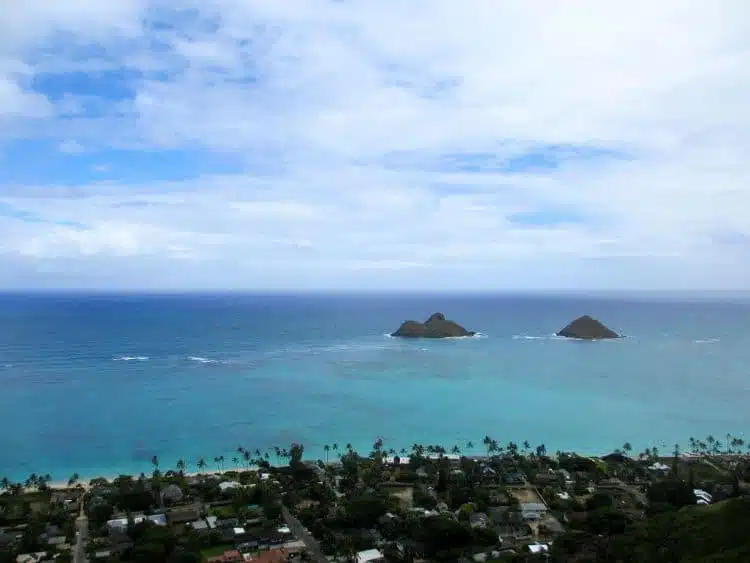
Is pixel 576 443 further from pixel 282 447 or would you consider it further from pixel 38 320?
pixel 38 320

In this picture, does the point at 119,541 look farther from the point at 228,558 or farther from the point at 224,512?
the point at 224,512

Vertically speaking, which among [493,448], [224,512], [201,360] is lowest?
[224,512]

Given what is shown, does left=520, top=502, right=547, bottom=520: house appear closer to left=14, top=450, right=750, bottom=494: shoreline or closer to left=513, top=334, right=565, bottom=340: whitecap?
left=14, top=450, right=750, bottom=494: shoreline

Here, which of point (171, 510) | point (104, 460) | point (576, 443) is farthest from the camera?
point (576, 443)

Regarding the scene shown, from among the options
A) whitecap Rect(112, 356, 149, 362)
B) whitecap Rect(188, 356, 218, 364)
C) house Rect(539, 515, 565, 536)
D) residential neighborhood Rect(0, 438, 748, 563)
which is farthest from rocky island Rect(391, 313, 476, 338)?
house Rect(539, 515, 565, 536)

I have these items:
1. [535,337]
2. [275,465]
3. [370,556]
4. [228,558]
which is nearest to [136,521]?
[228,558]

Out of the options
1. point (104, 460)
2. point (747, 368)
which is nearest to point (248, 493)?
point (104, 460)

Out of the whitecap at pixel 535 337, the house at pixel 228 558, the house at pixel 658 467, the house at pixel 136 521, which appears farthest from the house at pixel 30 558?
the whitecap at pixel 535 337
